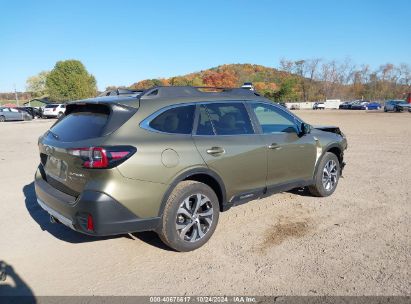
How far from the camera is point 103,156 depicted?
330cm

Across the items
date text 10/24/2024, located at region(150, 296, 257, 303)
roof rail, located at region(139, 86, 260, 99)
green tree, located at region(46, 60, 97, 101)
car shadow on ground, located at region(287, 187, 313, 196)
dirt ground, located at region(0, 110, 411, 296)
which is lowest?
date text 10/24/2024, located at region(150, 296, 257, 303)

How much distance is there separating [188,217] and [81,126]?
1.51m

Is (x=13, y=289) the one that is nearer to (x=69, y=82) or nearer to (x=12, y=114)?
(x=12, y=114)

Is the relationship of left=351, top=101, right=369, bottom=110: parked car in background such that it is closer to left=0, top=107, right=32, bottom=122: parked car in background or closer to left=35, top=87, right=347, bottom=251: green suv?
left=0, top=107, right=32, bottom=122: parked car in background

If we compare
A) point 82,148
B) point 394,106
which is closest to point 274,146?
point 82,148

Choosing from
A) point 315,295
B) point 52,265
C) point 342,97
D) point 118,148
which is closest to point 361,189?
point 315,295

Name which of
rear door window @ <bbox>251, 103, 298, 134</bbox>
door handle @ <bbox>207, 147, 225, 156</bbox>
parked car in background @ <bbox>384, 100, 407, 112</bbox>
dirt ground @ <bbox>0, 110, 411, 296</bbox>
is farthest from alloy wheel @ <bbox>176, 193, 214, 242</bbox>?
parked car in background @ <bbox>384, 100, 407, 112</bbox>

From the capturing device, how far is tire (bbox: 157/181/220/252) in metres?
3.73

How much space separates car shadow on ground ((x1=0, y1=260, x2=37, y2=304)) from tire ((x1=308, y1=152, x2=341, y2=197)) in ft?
13.8

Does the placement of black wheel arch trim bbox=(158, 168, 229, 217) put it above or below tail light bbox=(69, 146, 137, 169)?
below

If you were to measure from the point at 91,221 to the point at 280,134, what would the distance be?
2.85 meters

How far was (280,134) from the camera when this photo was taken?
16.5 feet

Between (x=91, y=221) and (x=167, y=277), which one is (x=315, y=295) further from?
(x=91, y=221)

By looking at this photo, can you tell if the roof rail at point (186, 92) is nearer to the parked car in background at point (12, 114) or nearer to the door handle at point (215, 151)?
the door handle at point (215, 151)
